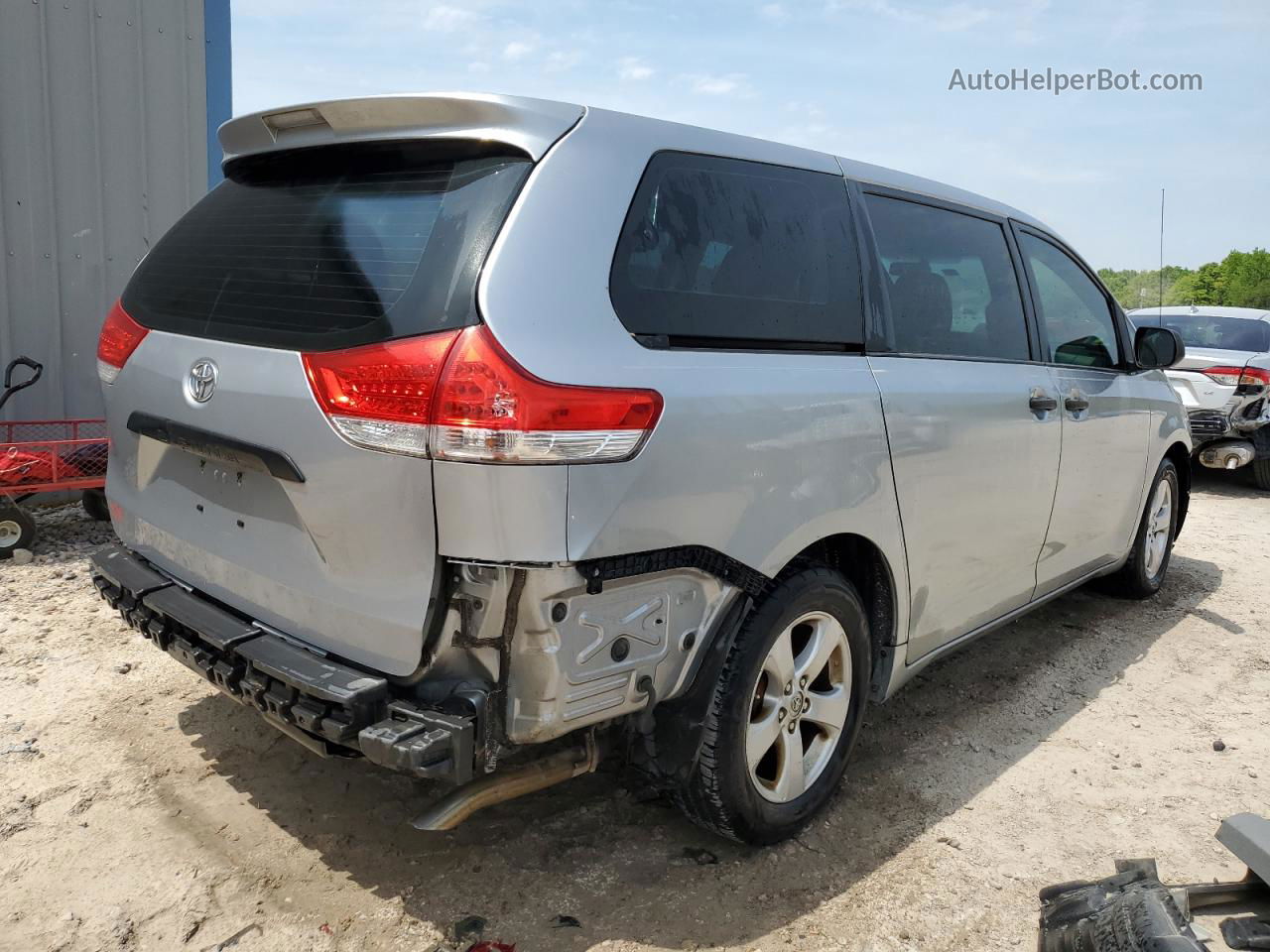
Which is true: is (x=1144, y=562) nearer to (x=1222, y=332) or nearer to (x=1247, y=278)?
(x=1222, y=332)

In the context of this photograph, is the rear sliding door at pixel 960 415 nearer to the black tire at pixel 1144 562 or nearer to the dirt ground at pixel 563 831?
the dirt ground at pixel 563 831

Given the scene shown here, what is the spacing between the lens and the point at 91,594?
4.59 m

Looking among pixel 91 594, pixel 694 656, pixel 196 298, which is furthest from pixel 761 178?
pixel 91 594

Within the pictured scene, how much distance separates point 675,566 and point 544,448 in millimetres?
467

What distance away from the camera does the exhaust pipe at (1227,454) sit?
8766 millimetres

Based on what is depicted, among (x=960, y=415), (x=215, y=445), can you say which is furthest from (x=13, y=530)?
(x=960, y=415)

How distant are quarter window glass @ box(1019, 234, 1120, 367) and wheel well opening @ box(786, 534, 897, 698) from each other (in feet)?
4.98

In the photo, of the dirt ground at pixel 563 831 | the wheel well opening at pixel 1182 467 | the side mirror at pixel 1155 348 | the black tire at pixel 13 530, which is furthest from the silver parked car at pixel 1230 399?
the black tire at pixel 13 530

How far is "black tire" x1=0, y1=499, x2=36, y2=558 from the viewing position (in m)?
4.95

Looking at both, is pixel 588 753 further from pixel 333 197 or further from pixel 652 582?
pixel 333 197

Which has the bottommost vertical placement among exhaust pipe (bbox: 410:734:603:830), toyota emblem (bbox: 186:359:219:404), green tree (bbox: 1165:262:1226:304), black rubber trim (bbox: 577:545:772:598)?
exhaust pipe (bbox: 410:734:603:830)

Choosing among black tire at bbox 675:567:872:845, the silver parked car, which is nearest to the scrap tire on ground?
black tire at bbox 675:567:872:845

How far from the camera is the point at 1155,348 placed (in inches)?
185

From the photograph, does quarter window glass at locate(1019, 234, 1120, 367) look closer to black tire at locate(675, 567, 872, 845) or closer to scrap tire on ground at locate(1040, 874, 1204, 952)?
black tire at locate(675, 567, 872, 845)
